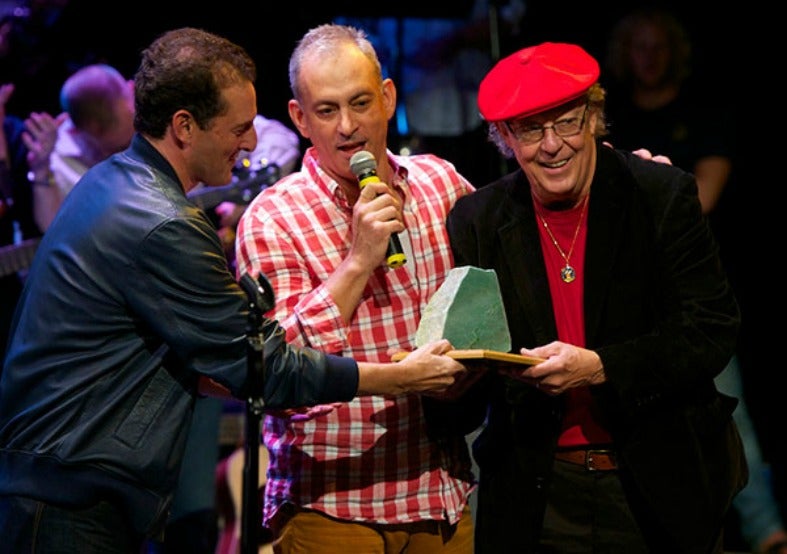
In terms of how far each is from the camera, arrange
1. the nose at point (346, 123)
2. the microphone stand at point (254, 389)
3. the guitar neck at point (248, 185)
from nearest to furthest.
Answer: the microphone stand at point (254, 389) → the nose at point (346, 123) → the guitar neck at point (248, 185)

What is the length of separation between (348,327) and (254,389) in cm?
53

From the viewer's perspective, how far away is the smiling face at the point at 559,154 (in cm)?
314

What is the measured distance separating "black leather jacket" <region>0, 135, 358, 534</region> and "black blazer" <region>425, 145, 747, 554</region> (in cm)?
66

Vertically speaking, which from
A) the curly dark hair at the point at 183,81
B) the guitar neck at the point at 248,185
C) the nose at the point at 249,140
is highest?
the curly dark hair at the point at 183,81

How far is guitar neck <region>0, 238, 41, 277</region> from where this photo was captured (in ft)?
17.4

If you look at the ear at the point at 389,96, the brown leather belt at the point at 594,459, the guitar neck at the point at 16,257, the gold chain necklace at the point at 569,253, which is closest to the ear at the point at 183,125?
the ear at the point at 389,96

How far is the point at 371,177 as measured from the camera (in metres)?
3.08

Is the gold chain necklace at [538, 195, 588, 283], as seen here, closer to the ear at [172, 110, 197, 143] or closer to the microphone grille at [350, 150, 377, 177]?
the microphone grille at [350, 150, 377, 177]

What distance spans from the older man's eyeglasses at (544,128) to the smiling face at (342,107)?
1.28 feet

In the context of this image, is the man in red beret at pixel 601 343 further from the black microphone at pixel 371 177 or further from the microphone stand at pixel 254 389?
the microphone stand at pixel 254 389

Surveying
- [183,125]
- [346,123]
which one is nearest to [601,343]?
[346,123]

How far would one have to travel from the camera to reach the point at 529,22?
5812 mm

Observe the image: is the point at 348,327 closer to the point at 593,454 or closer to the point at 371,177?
the point at 371,177

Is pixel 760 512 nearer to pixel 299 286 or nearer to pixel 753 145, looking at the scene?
pixel 753 145
